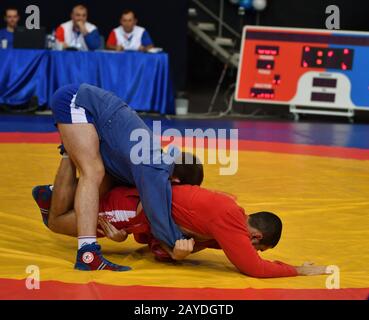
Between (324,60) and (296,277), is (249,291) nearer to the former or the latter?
(296,277)

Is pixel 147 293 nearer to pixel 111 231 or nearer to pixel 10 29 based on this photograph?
pixel 111 231

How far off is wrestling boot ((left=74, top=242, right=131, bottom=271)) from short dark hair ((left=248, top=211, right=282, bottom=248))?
645mm

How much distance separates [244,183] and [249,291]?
2.72 meters

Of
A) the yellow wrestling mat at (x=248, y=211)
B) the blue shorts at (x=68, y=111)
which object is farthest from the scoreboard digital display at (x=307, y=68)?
the blue shorts at (x=68, y=111)

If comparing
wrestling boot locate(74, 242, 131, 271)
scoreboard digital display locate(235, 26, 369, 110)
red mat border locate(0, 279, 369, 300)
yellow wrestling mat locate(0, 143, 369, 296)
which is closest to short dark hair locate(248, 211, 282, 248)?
yellow wrestling mat locate(0, 143, 369, 296)

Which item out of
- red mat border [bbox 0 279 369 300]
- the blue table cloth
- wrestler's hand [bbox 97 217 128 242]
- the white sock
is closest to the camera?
red mat border [bbox 0 279 369 300]

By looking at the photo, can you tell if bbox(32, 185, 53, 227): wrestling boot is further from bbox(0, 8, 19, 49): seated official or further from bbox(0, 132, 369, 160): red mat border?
bbox(0, 8, 19, 49): seated official

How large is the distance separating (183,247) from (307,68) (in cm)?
817

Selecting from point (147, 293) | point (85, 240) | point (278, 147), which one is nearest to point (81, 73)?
point (278, 147)

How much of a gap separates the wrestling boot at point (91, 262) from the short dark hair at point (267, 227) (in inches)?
25.4

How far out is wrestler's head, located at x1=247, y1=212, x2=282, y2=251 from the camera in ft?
12.4

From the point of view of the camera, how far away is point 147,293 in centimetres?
344

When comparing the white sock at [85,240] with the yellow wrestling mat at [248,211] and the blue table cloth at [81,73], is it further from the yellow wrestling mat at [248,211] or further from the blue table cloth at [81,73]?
the blue table cloth at [81,73]

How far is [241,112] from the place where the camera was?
43.2ft
